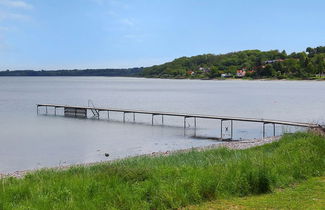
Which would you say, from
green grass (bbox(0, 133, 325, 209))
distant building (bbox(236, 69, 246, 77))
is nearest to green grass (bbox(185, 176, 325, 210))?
green grass (bbox(0, 133, 325, 209))

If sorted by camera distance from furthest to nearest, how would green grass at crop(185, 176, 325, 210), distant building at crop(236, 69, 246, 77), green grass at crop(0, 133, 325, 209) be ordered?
distant building at crop(236, 69, 246, 77), green grass at crop(0, 133, 325, 209), green grass at crop(185, 176, 325, 210)

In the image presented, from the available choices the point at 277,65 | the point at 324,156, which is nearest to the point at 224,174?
the point at 324,156

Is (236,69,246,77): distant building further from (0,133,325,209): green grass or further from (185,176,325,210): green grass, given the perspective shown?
(185,176,325,210): green grass

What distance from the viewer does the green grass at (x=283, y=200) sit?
270 inches

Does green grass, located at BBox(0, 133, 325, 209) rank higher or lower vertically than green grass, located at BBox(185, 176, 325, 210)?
higher

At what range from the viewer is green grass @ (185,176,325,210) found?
6867mm

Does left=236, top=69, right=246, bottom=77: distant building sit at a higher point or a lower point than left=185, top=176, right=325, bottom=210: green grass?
higher

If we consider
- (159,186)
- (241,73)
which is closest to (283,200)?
(159,186)

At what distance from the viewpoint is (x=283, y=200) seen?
725 cm

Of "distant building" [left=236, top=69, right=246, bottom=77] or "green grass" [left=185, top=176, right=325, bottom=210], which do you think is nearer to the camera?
"green grass" [left=185, top=176, right=325, bottom=210]

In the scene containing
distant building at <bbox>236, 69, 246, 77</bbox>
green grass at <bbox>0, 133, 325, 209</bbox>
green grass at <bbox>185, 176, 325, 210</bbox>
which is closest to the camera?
green grass at <bbox>185, 176, 325, 210</bbox>

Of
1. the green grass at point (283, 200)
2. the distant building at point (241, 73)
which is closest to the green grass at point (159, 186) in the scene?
the green grass at point (283, 200)

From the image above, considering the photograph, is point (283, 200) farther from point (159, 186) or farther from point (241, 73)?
point (241, 73)

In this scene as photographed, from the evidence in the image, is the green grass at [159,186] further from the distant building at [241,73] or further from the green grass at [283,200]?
the distant building at [241,73]
